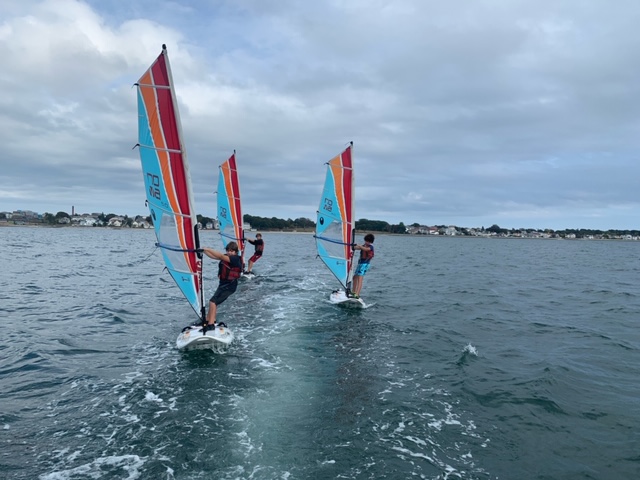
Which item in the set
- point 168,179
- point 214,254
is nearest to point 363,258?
point 214,254

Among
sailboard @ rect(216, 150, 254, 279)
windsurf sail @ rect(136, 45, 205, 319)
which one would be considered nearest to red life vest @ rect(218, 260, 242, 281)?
windsurf sail @ rect(136, 45, 205, 319)

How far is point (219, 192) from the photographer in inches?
1017

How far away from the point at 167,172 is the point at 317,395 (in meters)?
6.23

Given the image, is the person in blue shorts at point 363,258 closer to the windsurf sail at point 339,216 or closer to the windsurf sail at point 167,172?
the windsurf sail at point 339,216

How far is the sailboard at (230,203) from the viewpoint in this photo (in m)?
24.7

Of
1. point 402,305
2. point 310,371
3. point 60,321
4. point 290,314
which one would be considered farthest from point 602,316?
point 60,321

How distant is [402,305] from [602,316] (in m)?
7.59

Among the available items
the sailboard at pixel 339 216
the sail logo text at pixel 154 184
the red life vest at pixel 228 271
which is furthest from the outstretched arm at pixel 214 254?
the sailboard at pixel 339 216

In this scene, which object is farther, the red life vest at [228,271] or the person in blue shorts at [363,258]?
the person in blue shorts at [363,258]

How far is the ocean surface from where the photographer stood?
19.9 feet

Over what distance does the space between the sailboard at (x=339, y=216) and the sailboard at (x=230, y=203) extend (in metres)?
7.18

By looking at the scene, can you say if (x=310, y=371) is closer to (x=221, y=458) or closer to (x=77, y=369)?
(x=221, y=458)

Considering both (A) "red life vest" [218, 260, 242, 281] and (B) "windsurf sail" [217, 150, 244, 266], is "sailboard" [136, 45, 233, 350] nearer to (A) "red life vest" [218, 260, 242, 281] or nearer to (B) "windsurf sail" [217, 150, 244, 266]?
(A) "red life vest" [218, 260, 242, 281]

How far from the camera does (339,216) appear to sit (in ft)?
60.3
